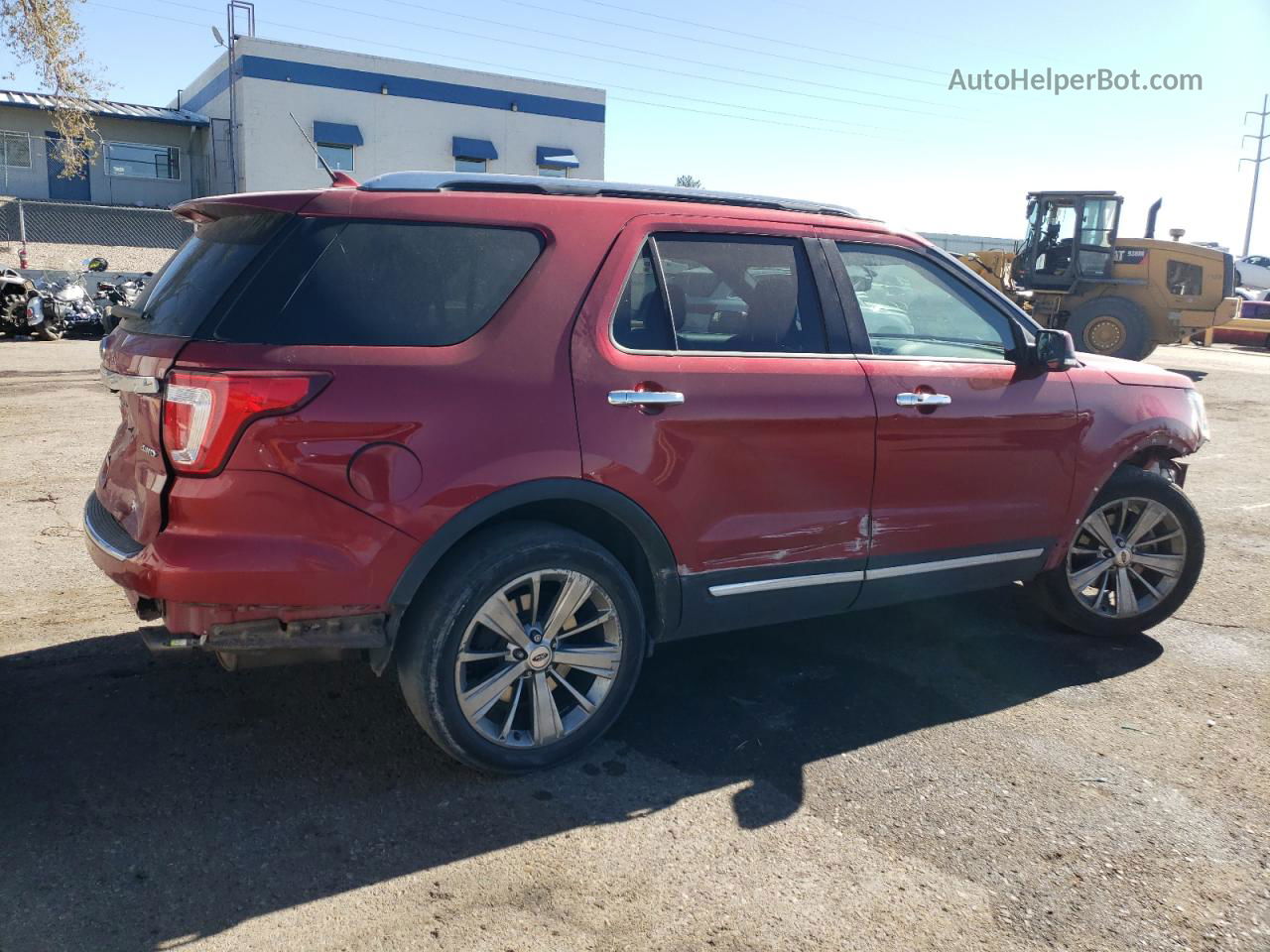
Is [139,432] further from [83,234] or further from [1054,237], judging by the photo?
[83,234]

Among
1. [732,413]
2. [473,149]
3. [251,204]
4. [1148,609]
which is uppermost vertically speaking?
[473,149]

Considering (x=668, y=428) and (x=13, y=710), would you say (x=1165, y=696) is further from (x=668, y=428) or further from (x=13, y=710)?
(x=13, y=710)

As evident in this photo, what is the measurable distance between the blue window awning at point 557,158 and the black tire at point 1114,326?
21.3m

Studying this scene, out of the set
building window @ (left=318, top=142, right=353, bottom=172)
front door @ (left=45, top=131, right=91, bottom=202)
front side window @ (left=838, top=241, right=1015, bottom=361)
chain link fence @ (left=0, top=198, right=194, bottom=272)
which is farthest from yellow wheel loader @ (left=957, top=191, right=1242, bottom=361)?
front door @ (left=45, top=131, right=91, bottom=202)

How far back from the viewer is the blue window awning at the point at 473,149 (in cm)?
3612

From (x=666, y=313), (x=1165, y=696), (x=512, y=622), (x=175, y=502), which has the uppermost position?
(x=666, y=313)

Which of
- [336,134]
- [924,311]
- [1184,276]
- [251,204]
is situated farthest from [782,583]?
[336,134]

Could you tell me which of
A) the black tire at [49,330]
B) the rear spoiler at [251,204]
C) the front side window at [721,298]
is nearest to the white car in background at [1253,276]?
the black tire at [49,330]

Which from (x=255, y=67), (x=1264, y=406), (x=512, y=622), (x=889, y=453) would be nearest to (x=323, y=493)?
(x=512, y=622)

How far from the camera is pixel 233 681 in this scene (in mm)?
4223

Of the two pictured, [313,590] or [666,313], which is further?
[666,313]

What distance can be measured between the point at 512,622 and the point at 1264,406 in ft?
47.8

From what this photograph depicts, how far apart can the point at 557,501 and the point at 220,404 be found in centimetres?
112

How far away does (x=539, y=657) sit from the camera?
139 inches
